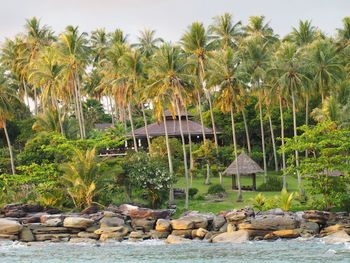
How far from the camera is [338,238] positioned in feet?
89.1

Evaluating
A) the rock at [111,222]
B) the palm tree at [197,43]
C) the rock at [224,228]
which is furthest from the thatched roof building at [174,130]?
the rock at [224,228]

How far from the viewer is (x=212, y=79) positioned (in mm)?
41344

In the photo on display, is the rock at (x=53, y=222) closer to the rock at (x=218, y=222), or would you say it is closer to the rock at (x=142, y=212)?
the rock at (x=142, y=212)

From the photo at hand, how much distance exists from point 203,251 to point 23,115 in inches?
1748

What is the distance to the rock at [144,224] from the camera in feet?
102

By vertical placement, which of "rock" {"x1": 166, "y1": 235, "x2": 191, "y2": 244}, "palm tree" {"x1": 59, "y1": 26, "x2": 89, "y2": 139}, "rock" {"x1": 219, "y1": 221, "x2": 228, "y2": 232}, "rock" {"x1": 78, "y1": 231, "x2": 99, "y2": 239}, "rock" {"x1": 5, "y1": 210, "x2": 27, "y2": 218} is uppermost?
"palm tree" {"x1": 59, "y1": 26, "x2": 89, "y2": 139}

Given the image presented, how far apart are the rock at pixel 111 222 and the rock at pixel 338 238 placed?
1167cm

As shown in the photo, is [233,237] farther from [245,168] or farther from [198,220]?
[245,168]

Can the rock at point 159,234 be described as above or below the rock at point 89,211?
below

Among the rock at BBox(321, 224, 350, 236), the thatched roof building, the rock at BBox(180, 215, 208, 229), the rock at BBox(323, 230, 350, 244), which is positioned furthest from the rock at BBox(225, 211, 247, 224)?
the thatched roof building

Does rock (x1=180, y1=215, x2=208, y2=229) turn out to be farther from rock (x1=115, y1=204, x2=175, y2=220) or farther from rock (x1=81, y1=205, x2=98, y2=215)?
rock (x1=81, y1=205, x2=98, y2=215)

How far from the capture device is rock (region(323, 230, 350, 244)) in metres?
26.9

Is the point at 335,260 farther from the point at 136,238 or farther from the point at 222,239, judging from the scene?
the point at 136,238

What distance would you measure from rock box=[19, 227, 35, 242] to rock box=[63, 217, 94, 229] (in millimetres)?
1935
